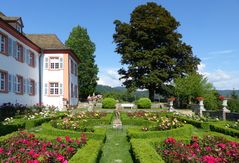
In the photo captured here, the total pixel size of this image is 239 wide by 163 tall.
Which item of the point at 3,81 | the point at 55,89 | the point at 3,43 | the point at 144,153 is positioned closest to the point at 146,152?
the point at 144,153

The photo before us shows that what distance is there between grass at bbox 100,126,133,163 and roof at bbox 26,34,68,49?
20.9 m

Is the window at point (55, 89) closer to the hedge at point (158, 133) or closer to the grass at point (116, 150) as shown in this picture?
the grass at point (116, 150)

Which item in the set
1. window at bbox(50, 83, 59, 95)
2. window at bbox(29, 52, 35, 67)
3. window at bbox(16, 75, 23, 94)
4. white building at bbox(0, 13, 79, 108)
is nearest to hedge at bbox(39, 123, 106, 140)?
white building at bbox(0, 13, 79, 108)

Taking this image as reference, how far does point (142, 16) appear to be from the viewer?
41.8 meters

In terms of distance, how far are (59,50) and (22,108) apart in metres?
9.46

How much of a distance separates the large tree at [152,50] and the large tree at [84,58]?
26.5 ft

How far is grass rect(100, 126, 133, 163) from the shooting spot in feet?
29.2

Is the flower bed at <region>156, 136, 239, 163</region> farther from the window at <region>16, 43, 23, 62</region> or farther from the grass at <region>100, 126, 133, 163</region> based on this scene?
the window at <region>16, 43, 23, 62</region>

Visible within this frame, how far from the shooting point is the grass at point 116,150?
8.91 meters

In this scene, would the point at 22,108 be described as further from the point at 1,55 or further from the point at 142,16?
the point at 142,16

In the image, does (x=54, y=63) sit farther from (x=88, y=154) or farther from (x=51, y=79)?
(x=88, y=154)

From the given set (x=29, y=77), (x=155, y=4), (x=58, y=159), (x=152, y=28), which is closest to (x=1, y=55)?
(x=29, y=77)

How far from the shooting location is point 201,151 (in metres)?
8.24

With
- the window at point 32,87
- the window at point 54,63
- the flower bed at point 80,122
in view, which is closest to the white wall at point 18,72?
the window at point 32,87
